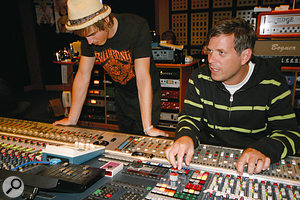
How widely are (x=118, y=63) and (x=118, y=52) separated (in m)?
0.09

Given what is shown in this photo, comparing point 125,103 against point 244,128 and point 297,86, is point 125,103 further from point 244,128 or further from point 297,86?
point 297,86

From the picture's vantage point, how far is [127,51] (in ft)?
5.18

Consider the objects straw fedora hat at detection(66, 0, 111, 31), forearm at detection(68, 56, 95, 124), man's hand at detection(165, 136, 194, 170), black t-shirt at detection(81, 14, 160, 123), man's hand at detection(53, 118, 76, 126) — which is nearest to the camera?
man's hand at detection(165, 136, 194, 170)

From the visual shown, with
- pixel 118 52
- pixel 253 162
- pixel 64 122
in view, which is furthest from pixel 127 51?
pixel 253 162

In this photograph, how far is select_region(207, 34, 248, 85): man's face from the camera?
1253 mm

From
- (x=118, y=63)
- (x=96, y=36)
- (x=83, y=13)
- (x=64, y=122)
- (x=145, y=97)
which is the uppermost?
(x=83, y=13)

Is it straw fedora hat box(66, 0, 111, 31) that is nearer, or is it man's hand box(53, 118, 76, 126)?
straw fedora hat box(66, 0, 111, 31)

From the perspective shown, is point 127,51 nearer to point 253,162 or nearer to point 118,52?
point 118,52

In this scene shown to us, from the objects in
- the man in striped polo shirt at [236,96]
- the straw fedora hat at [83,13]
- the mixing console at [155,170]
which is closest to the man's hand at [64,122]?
the mixing console at [155,170]

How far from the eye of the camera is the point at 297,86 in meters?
2.97

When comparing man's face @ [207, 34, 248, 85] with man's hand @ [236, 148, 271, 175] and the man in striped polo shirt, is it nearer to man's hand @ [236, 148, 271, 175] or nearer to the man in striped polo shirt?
the man in striped polo shirt

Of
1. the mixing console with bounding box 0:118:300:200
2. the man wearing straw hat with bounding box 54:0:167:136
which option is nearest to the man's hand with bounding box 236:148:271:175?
the mixing console with bounding box 0:118:300:200

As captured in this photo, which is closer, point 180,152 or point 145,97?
point 180,152

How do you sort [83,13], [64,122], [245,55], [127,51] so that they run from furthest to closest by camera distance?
[127,51]
[64,122]
[245,55]
[83,13]
